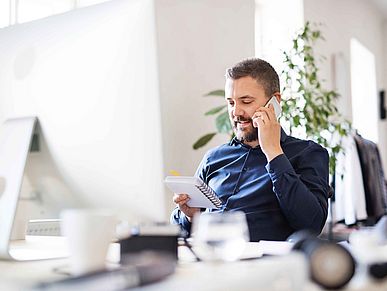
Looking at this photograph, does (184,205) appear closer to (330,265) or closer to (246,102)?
(246,102)

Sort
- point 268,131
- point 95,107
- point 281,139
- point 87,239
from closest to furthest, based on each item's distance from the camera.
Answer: point 87,239
point 95,107
point 268,131
point 281,139

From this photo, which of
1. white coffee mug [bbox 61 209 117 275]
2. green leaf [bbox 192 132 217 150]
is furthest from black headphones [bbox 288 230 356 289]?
green leaf [bbox 192 132 217 150]

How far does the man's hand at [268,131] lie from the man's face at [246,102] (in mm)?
43

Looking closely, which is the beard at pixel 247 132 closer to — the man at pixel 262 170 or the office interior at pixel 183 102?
the man at pixel 262 170

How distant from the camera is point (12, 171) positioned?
1.08 meters

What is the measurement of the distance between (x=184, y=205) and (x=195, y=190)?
177 millimetres

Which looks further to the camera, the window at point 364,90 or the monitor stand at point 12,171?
the window at point 364,90

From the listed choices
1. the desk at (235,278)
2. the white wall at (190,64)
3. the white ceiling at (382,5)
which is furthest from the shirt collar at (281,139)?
the white ceiling at (382,5)

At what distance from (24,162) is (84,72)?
0.21 m

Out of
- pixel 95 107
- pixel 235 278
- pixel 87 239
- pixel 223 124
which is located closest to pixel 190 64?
pixel 223 124

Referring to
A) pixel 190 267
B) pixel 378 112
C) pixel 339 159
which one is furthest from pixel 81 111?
pixel 378 112

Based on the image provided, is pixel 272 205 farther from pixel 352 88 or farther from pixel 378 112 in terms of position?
pixel 378 112

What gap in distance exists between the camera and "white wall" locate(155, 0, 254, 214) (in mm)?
Answer: 3172

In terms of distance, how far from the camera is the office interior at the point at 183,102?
841 mm
